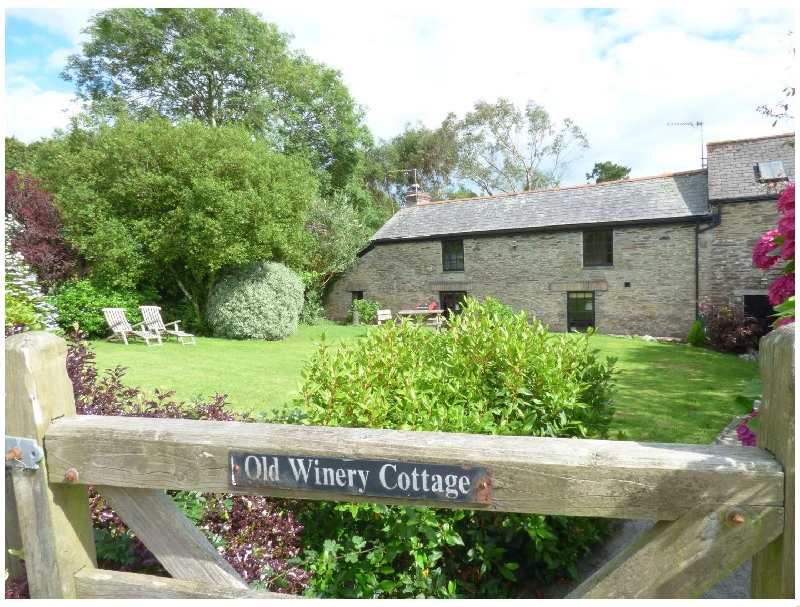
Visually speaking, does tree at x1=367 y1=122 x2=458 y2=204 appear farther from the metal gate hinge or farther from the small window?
the metal gate hinge

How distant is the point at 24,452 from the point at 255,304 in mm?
15391

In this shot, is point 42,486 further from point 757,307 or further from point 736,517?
point 757,307

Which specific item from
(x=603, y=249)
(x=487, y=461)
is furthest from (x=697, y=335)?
(x=487, y=461)

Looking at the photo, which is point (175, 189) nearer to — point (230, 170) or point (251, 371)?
point (230, 170)

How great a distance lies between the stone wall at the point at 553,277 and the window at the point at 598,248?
8.4 inches

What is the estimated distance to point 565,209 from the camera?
20594 millimetres

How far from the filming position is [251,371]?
11023 mm

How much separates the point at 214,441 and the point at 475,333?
2.58 meters

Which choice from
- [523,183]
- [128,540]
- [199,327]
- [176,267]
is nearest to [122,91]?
[176,267]

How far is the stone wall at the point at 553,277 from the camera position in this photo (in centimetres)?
1823

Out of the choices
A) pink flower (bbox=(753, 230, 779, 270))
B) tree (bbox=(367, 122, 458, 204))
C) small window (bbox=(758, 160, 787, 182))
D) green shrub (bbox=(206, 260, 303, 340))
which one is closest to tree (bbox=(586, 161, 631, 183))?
tree (bbox=(367, 122, 458, 204))

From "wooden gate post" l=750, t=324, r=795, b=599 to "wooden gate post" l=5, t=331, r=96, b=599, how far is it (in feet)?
7.09

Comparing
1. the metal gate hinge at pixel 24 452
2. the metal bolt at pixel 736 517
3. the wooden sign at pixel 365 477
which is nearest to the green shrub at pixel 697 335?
the metal bolt at pixel 736 517

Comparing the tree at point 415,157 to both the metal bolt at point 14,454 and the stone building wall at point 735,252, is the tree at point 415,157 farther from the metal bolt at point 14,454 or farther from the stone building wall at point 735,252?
the metal bolt at point 14,454
